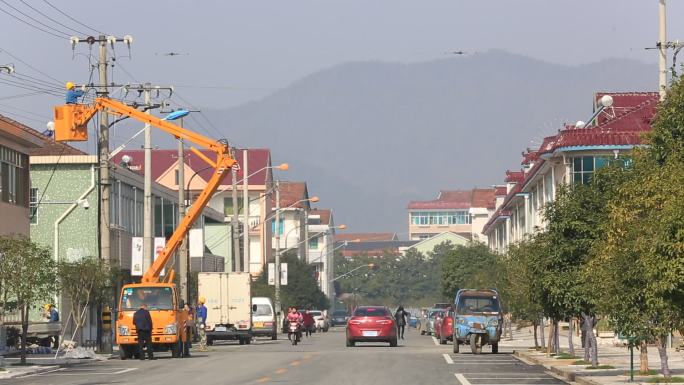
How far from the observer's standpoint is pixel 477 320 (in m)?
47.3

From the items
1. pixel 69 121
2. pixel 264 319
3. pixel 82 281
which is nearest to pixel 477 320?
pixel 82 281

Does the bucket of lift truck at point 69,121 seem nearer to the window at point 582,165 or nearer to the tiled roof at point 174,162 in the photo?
the window at point 582,165

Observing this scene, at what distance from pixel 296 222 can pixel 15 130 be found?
11965 cm

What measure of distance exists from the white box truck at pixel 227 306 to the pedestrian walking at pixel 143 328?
19874mm

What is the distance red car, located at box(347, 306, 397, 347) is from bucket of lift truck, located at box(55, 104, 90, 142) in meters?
12.3

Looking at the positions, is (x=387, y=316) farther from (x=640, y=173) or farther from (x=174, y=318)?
(x=640, y=173)

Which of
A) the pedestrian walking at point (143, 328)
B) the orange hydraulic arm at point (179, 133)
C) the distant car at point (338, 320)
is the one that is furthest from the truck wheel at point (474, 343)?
the distant car at point (338, 320)

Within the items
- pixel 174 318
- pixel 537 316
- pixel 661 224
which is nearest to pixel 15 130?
pixel 174 318

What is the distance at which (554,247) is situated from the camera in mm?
34844

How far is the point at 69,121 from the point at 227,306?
1747 cm

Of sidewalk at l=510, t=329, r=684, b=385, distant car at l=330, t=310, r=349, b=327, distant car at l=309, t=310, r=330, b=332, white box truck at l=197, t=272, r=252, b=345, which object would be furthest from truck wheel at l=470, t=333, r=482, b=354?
distant car at l=330, t=310, r=349, b=327

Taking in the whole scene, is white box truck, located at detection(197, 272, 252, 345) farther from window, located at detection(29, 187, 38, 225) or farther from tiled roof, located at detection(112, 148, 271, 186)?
tiled roof, located at detection(112, 148, 271, 186)

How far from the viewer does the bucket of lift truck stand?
4882cm

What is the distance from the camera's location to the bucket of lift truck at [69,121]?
48816 mm
